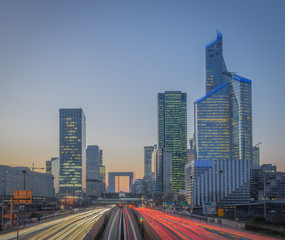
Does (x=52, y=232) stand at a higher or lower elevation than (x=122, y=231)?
higher

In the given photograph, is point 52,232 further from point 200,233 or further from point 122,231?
point 200,233

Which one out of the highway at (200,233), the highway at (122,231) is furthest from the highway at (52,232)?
the highway at (200,233)

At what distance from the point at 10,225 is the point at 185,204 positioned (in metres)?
86.3

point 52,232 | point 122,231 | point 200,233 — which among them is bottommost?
point 122,231

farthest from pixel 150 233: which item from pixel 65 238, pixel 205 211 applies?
pixel 205 211

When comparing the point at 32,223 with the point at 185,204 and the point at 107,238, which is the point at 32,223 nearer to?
the point at 107,238

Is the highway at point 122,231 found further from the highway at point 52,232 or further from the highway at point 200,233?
the highway at point 52,232

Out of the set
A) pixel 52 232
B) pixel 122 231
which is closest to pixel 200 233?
pixel 122 231

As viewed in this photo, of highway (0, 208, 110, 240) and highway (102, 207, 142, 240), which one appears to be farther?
highway (102, 207, 142, 240)

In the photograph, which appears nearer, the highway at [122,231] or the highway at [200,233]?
the highway at [200,233]

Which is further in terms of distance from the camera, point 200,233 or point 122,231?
point 122,231

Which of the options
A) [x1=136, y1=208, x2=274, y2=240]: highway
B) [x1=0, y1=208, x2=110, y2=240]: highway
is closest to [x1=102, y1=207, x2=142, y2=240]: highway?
[x1=136, y1=208, x2=274, y2=240]: highway

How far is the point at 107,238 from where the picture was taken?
62375 millimetres

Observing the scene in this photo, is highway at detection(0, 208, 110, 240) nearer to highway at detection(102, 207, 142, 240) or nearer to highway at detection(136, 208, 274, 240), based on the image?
highway at detection(102, 207, 142, 240)
